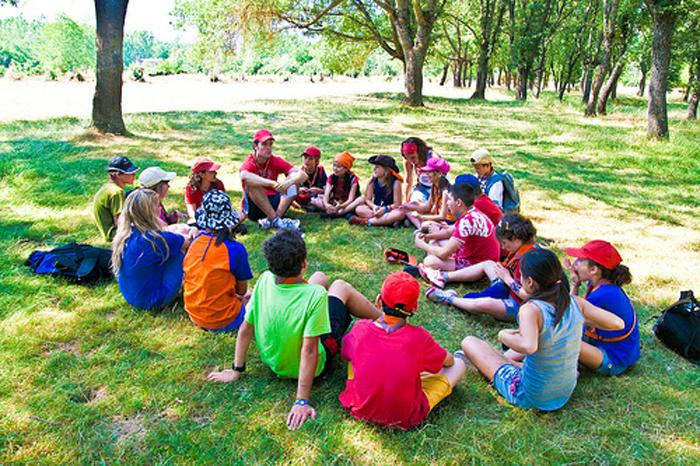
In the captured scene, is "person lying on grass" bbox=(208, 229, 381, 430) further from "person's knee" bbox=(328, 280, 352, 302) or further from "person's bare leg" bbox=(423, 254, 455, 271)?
"person's bare leg" bbox=(423, 254, 455, 271)

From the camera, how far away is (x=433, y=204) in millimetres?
6383

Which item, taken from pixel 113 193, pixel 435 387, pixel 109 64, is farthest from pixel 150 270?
pixel 109 64

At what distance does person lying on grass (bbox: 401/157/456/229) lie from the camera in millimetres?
6000

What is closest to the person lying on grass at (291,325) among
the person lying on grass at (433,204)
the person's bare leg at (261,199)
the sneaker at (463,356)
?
the sneaker at (463,356)

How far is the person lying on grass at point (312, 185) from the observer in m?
7.08

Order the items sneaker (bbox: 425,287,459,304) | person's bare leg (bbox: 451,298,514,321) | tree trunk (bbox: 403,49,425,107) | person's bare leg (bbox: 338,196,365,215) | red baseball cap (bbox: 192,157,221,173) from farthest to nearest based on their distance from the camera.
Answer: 1. tree trunk (bbox: 403,49,425,107)
2. person's bare leg (bbox: 338,196,365,215)
3. red baseball cap (bbox: 192,157,221,173)
4. sneaker (bbox: 425,287,459,304)
5. person's bare leg (bbox: 451,298,514,321)

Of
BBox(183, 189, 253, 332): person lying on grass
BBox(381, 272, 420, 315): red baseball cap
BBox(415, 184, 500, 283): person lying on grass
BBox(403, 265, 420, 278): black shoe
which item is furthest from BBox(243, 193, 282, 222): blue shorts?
BBox(381, 272, 420, 315): red baseball cap

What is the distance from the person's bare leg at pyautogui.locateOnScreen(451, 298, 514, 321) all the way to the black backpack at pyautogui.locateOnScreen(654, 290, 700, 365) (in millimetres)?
1168

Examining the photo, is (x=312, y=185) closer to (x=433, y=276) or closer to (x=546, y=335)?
(x=433, y=276)

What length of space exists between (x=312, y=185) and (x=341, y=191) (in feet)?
1.78

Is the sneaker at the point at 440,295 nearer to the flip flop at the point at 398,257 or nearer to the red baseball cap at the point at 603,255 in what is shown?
the flip flop at the point at 398,257

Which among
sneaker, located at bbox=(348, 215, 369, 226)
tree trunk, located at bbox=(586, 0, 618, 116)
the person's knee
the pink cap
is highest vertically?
tree trunk, located at bbox=(586, 0, 618, 116)

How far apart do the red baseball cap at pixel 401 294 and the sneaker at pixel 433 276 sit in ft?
7.36

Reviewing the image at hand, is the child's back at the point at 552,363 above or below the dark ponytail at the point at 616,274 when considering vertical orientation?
below
